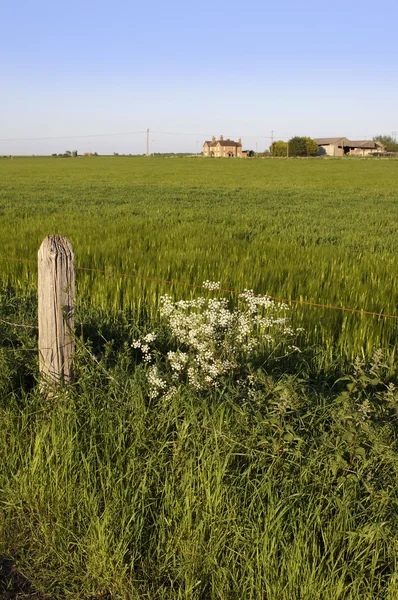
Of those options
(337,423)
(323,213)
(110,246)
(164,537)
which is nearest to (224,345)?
(337,423)

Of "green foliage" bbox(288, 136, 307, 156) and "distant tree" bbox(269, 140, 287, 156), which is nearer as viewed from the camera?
A: "green foliage" bbox(288, 136, 307, 156)

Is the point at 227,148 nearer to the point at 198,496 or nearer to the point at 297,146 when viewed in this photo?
the point at 297,146

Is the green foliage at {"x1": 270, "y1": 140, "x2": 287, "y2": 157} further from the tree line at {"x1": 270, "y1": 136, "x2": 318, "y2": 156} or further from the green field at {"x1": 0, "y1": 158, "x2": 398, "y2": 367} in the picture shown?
the green field at {"x1": 0, "y1": 158, "x2": 398, "y2": 367}

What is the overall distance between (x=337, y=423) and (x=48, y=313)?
78.8 inches

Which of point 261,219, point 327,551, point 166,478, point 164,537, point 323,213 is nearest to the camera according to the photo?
point 327,551

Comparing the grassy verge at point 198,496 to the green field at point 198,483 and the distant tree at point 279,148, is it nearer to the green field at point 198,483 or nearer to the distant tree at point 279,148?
the green field at point 198,483

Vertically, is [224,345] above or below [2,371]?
above

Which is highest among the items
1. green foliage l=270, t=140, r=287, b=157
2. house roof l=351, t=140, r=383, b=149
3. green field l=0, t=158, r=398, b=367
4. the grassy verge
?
house roof l=351, t=140, r=383, b=149

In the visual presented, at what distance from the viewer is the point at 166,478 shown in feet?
9.99

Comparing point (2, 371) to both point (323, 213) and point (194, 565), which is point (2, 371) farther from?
point (323, 213)

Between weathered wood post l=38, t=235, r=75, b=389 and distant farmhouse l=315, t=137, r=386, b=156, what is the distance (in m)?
168

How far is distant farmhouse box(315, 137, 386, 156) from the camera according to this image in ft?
543

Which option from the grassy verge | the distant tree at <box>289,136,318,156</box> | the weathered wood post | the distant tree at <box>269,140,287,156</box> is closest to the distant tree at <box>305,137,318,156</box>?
the distant tree at <box>289,136,318,156</box>

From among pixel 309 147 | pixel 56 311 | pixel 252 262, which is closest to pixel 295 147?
pixel 309 147
